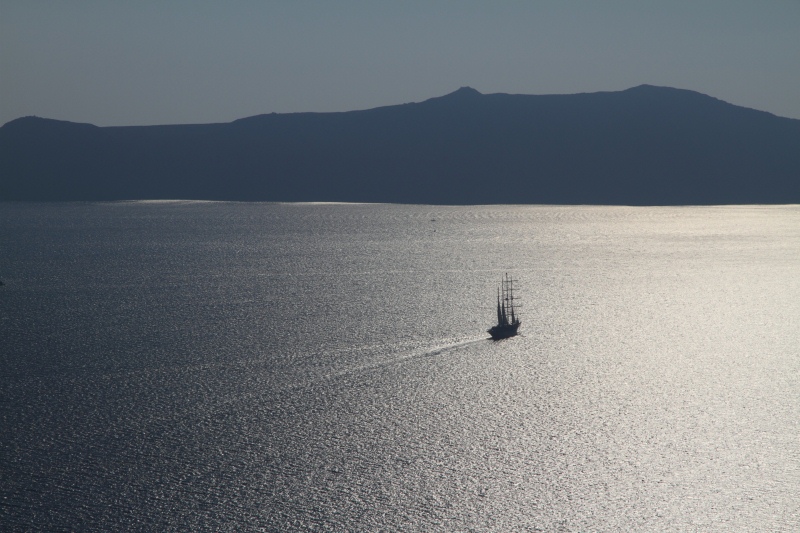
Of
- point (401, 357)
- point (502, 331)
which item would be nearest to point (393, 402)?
point (401, 357)

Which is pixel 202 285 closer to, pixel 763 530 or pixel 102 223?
pixel 763 530

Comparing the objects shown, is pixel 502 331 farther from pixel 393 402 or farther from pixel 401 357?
pixel 393 402

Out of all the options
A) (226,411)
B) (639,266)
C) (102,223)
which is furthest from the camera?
(102,223)

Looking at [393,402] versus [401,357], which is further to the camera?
[401,357]

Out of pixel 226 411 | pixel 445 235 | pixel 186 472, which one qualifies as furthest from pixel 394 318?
pixel 445 235

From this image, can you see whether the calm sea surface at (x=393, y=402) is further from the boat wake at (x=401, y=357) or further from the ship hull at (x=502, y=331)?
the ship hull at (x=502, y=331)

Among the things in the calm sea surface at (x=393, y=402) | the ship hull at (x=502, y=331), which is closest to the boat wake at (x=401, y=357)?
the calm sea surface at (x=393, y=402)

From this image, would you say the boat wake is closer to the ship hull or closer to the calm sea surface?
the calm sea surface

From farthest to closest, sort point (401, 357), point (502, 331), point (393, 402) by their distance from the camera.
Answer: point (502, 331)
point (401, 357)
point (393, 402)
